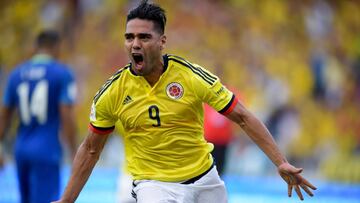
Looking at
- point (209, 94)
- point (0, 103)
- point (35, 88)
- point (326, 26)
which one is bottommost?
point (209, 94)

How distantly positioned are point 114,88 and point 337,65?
13160mm

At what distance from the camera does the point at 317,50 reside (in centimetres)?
1869

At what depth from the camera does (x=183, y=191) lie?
602 centimetres

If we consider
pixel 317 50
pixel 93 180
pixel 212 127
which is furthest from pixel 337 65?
pixel 212 127

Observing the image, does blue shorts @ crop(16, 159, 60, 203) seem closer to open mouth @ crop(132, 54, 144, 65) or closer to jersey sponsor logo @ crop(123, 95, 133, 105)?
jersey sponsor logo @ crop(123, 95, 133, 105)

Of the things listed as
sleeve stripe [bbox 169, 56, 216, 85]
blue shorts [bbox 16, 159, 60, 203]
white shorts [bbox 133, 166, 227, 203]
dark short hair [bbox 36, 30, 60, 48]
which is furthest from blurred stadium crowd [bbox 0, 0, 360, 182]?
sleeve stripe [bbox 169, 56, 216, 85]

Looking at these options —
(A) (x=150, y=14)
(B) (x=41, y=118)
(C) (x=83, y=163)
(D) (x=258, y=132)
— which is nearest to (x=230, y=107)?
(D) (x=258, y=132)

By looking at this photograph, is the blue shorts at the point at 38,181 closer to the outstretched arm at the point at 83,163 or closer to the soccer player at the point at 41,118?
the soccer player at the point at 41,118

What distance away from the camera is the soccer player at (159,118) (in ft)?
19.5

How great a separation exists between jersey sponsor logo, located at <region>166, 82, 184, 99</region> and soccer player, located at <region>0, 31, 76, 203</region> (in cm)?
296

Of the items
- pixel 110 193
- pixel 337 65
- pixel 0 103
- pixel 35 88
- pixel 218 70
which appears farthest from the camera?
pixel 0 103

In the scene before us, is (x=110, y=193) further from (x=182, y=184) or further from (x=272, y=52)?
(x=182, y=184)

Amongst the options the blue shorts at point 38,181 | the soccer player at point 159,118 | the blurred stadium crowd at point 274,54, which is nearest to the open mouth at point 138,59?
the soccer player at point 159,118

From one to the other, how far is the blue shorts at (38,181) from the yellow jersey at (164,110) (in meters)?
2.72
